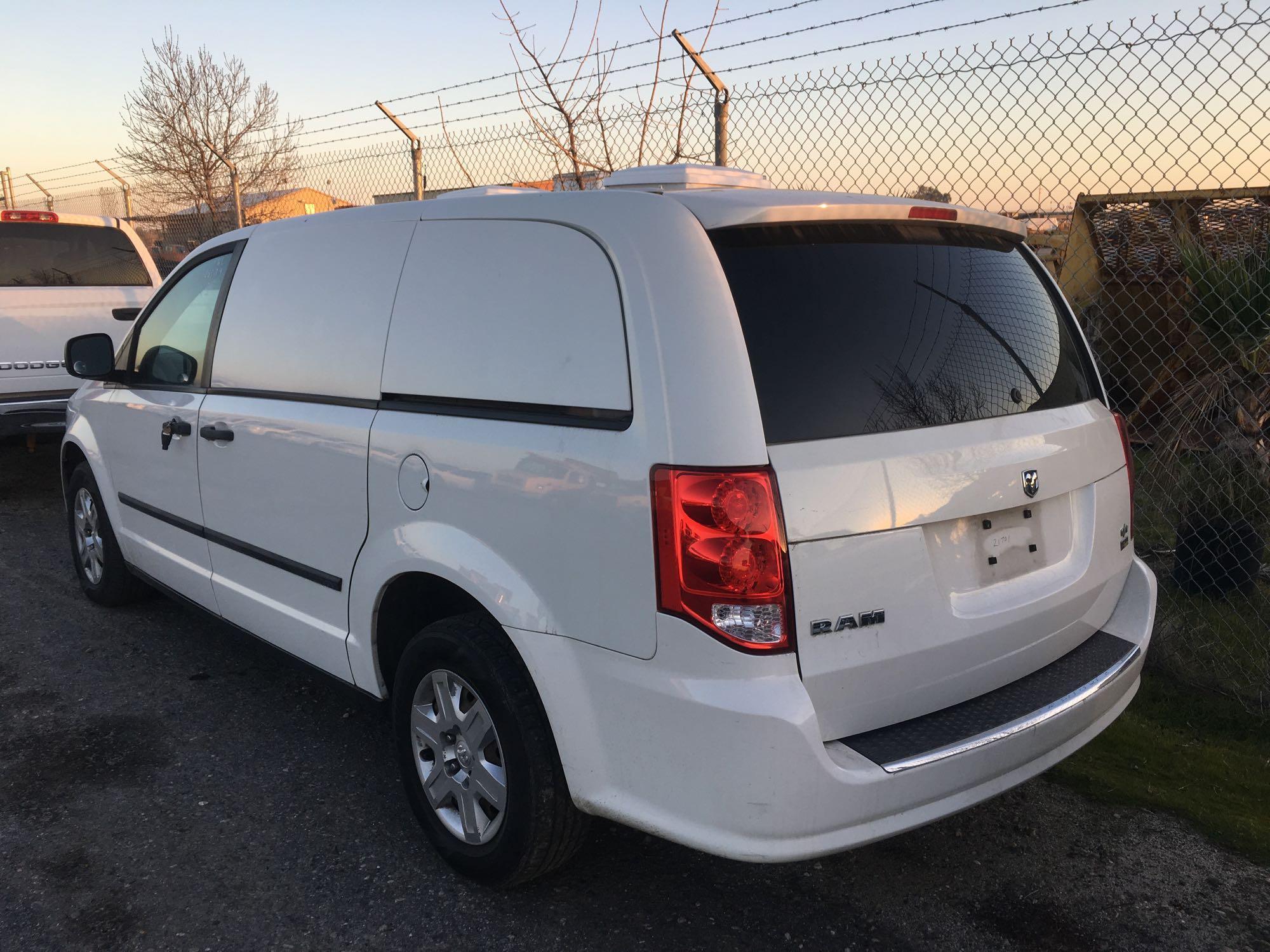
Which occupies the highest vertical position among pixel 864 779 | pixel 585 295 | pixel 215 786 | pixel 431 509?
pixel 585 295

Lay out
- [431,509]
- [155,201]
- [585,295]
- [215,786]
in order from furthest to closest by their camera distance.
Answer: [155,201]
[215,786]
[431,509]
[585,295]

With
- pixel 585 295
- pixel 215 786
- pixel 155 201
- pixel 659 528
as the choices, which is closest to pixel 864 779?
pixel 659 528

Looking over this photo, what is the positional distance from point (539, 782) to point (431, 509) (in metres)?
0.77

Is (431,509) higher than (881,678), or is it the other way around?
(431,509)

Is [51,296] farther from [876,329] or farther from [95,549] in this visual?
[876,329]

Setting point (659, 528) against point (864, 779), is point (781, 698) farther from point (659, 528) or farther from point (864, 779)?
point (659, 528)

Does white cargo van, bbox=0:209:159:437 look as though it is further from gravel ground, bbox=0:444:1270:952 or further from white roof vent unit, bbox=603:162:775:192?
white roof vent unit, bbox=603:162:775:192

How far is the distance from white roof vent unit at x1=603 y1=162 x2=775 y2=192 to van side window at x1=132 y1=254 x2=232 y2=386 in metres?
1.77

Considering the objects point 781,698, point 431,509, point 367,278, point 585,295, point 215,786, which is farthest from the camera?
point 215,786

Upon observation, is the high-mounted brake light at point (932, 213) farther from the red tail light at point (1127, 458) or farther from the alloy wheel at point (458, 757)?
the alloy wheel at point (458, 757)

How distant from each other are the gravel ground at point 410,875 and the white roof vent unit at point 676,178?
1.93 m

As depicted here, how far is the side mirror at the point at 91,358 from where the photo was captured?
447cm

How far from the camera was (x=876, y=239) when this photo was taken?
8.11ft

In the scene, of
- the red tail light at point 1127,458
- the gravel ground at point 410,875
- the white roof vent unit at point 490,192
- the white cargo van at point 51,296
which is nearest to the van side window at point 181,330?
→ the gravel ground at point 410,875
